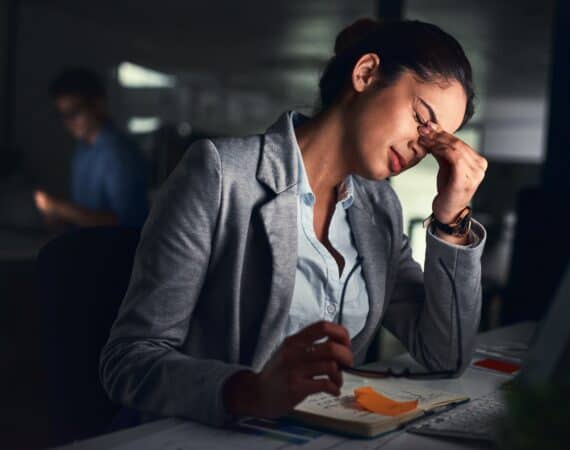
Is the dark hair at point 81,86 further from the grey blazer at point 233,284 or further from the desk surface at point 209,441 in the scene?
the desk surface at point 209,441

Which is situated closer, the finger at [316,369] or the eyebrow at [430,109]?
the finger at [316,369]

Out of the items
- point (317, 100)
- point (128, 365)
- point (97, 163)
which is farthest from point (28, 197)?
point (128, 365)

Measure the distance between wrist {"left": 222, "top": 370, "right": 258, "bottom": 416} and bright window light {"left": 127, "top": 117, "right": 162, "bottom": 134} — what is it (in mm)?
7266

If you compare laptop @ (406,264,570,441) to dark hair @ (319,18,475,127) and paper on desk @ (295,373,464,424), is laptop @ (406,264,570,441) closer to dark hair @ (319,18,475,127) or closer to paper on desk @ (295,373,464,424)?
paper on desk @ (295,373,464,424)

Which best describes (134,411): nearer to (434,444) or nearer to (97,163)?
(434,444)

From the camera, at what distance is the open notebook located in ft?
3.10

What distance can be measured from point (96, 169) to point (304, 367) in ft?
8.21

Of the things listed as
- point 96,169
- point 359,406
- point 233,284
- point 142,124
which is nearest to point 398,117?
point 233,284

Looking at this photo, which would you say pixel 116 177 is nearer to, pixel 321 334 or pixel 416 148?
pixel 416 148

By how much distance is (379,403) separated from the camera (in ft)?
3.40

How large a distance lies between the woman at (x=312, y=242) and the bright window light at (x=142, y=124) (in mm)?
6808

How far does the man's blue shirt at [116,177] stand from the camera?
10.2 ft

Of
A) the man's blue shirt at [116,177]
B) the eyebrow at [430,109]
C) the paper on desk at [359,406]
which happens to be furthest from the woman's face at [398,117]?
the man's blue shirt at [116,177]

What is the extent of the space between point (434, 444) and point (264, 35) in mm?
7867
